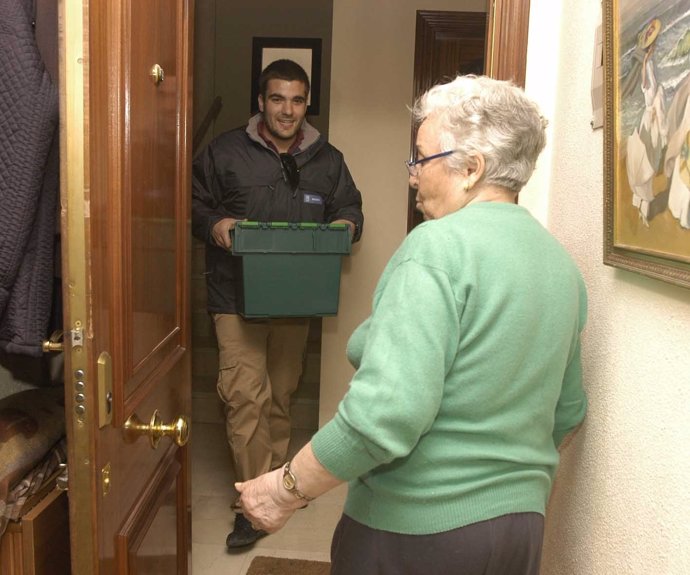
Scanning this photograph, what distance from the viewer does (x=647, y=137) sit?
0.83 m

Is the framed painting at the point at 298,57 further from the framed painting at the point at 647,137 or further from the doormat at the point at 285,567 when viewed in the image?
the framed painting at the point at 647,137

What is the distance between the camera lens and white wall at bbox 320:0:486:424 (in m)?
2.80

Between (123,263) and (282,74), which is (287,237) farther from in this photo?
(123,263)

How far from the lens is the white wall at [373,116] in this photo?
2.80m

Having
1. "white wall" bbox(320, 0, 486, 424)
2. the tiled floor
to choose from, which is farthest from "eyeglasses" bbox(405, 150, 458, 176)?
"white wall" bbox(320, 0, 486, 424)

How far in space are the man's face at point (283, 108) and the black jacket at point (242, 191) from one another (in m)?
0.06

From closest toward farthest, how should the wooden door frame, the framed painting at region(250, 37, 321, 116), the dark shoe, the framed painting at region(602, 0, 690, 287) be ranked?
the framed painting at region(602, 0, 690, 287), the wooden door frame, the dark shoe, the framed painting at region(250, 37, 321, 116)

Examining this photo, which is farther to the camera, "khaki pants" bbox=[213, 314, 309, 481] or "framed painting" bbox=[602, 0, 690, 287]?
"khaki pants" bbox=[213, 314, 309, 481]

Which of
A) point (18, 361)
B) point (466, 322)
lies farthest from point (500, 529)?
point (18, 361)

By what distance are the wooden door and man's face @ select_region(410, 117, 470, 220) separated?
0.49m

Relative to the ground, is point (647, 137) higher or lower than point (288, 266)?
higher

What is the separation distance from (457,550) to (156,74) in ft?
3.22

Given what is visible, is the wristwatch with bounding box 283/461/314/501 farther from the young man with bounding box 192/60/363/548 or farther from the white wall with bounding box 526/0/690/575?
the young man with bounding box 192/60/363/548

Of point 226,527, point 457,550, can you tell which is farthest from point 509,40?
point 226,527
